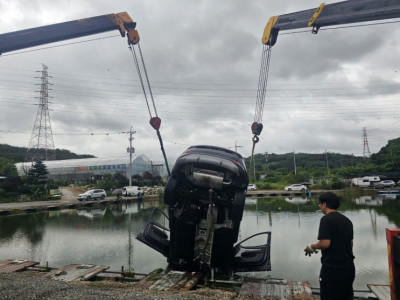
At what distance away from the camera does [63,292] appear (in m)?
4.94

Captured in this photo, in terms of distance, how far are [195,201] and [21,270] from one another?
5.16 m

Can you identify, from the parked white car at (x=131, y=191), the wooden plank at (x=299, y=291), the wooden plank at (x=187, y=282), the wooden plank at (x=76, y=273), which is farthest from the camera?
the parked white car at (x=131, y=191)

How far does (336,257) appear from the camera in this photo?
3303mm

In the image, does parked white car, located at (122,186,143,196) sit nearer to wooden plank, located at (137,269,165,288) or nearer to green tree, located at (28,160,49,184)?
green tree, located at (28,160,49,184)

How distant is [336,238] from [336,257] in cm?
20

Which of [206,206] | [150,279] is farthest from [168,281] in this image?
[206,206]

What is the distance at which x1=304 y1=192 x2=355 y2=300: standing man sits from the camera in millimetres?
3275

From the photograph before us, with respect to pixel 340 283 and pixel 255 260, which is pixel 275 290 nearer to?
pixel 255 260

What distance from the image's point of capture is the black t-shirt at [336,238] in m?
3.31

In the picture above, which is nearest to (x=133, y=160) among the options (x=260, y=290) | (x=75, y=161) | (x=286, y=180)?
(x=75, y=161)

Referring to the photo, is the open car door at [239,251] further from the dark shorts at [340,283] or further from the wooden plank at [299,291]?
the dark shorts at [340,283]

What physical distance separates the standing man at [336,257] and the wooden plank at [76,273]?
214 inches

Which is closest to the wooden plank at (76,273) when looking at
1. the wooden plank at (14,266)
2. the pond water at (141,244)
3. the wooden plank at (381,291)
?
the pond water at (141,244)

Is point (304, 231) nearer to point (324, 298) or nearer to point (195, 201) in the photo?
point (195, 201)
